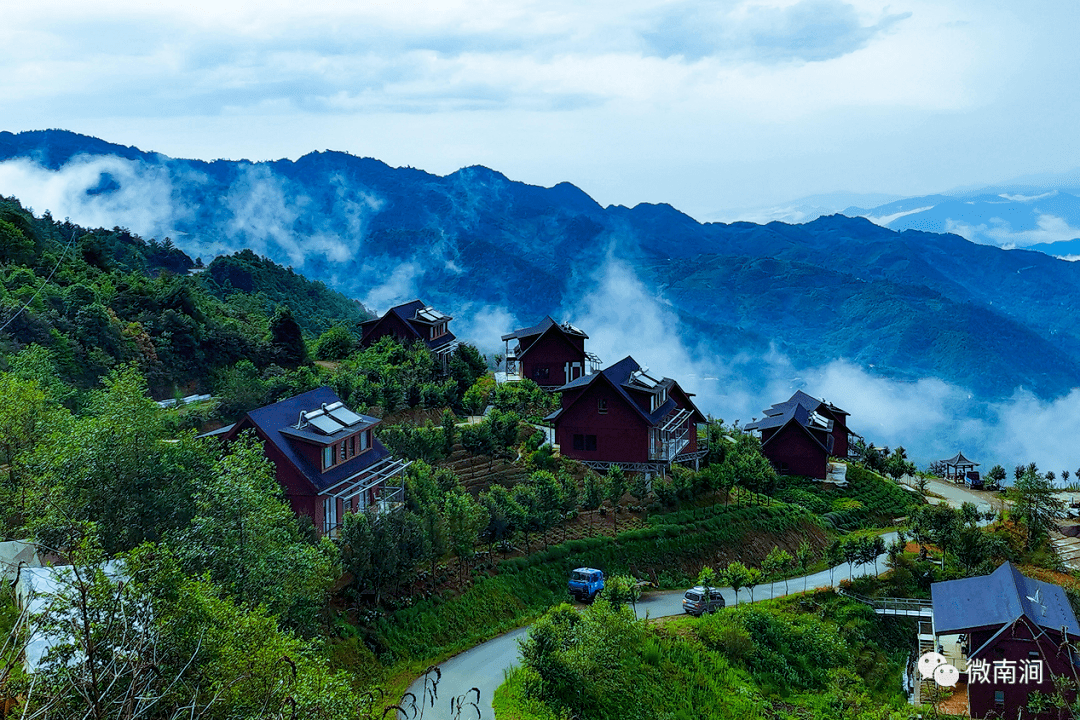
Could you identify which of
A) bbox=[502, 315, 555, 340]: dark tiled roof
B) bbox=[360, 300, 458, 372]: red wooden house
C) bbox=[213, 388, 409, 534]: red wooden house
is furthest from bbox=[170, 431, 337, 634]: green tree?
bbox=[502, 315, 555, 340]: dark tiled roof

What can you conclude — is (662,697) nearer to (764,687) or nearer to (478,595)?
(764,687)

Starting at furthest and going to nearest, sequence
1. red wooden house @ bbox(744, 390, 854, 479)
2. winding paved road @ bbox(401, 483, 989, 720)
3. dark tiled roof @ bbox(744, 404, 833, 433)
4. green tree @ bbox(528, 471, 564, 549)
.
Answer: dark tiled roof @ bbox(744, 404, 833, 433) → red wooden house @ bbox(744, 390, 854, 479) → green tree @ bbox(528, 471, 564, 549) → winding paved road @ bbox(401, 483, 989, 720)

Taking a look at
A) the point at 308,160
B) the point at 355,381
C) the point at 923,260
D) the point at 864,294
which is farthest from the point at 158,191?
the point at 923,260

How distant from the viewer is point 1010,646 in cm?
2270

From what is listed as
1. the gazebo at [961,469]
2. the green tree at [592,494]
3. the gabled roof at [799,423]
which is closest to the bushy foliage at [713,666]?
the green tree at [592,494]

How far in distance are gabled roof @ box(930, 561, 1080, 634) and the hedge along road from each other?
17.3ft

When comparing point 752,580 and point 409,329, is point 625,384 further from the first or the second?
point 409,329

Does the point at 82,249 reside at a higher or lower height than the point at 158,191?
lower

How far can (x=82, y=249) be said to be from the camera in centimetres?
5378

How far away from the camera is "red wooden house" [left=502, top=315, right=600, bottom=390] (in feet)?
160

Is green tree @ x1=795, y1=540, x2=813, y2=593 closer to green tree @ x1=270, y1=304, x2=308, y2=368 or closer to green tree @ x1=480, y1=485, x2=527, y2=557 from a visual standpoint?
green tree @ x1=480, y1=485, x2=527, y2=557

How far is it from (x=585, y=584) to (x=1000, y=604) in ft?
38.3

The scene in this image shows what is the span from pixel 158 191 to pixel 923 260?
138 metres

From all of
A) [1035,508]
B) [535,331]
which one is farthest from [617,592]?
[535,331]
